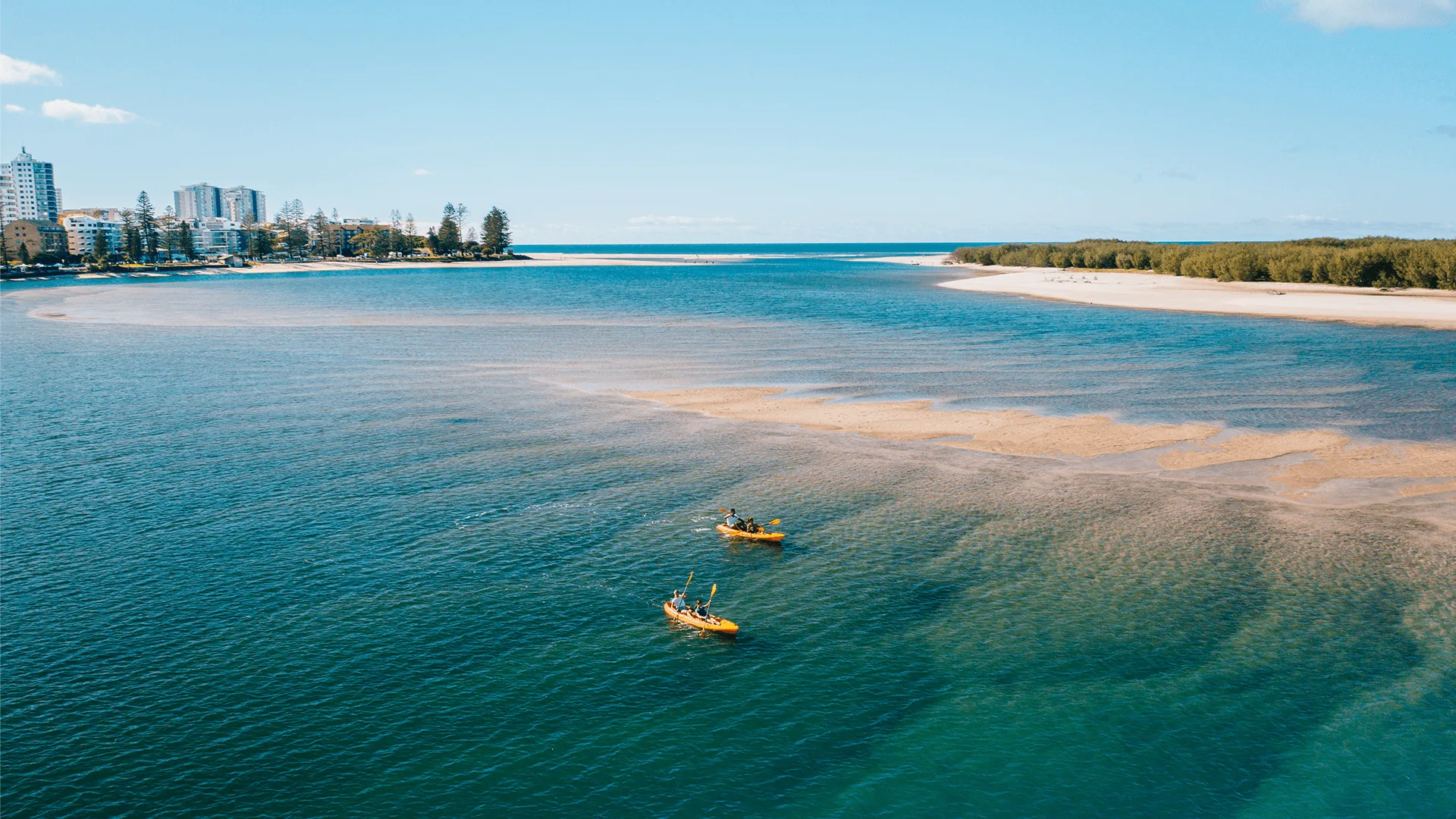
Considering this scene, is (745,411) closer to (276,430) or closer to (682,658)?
(276,430)

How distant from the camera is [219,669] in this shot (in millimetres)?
32312

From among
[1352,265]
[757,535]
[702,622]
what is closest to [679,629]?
[702,622]

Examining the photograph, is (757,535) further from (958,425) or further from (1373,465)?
(1373,465)

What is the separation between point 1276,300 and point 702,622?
14967 cm

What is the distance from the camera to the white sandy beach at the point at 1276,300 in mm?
129375

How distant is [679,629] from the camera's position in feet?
117

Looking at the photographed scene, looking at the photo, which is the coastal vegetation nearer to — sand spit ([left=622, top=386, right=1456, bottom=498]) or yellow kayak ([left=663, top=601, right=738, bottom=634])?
sand spit ([left=622, top=386, right=1456, bottom=498])

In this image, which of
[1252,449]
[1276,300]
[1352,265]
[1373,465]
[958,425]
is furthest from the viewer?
[1352,265]

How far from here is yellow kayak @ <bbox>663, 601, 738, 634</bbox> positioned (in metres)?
34.9

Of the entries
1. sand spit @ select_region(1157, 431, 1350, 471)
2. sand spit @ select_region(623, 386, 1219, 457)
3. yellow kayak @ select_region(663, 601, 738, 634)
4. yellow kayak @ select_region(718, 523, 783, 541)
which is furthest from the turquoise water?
sand spit @ select_region(1157, 431, 1350, 471)

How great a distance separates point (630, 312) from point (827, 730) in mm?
138841

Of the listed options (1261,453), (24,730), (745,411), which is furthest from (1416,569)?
(24,730)

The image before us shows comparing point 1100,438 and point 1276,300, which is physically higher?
point 1276,300

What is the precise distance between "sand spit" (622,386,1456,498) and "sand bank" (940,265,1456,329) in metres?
81.0
